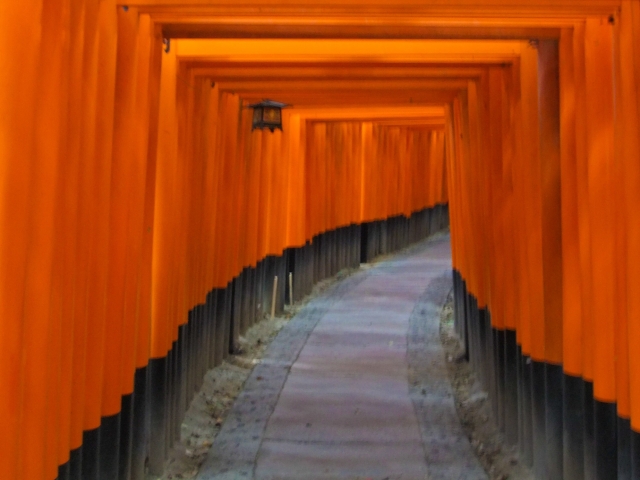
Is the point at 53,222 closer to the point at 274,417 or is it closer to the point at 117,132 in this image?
the point at 117,132

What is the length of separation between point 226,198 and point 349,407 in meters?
2.65

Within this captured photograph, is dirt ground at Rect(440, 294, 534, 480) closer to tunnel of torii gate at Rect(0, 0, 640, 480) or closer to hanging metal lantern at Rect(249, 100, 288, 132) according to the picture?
tunnel of torii gate at Rect(0, 0, 640, 480)

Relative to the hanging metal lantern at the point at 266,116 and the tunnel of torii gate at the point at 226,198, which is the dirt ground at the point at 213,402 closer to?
the tunnel of torii gate at the point at 226,198

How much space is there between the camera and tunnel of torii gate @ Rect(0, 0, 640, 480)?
9.34ft

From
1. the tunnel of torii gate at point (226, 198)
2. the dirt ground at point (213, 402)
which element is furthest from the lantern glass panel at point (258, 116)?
the dirt ground at point (213, 402)

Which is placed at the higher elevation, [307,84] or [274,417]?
[307,84]

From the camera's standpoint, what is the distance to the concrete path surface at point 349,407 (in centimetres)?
591

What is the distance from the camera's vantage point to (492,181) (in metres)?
6.61

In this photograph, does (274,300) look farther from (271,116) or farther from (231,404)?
(231,404)

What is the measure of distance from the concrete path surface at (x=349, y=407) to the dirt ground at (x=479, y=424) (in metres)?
0.10

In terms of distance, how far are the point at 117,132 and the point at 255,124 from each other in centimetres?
417

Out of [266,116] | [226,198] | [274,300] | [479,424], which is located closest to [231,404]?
[226,198]

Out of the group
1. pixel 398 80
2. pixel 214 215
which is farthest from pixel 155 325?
pixel 398 80

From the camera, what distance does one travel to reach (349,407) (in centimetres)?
738
